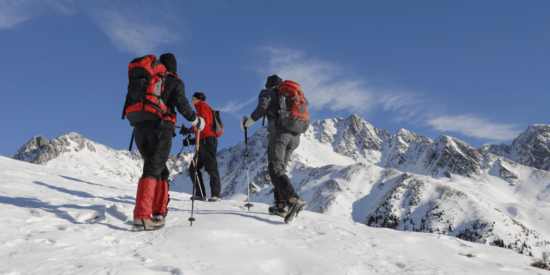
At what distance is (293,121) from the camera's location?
7.08m

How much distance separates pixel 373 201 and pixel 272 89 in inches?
6610

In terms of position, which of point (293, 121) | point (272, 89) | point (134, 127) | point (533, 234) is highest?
point (272, 89)

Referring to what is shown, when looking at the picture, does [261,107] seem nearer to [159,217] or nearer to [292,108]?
[292,108]

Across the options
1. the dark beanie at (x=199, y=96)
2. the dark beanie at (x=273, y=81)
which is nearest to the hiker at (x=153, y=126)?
the dark beanie at (x=273, y=81)

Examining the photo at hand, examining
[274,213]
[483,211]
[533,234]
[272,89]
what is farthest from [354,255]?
[533,234]

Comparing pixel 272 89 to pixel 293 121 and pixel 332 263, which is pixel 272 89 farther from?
pixel 332 263

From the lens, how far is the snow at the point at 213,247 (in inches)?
145

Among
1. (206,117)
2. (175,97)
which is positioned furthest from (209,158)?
(175,97)

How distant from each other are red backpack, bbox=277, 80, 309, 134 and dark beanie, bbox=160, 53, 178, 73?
2.42 meters

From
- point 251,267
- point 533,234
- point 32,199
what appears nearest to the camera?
point 251,267

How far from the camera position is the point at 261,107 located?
23.4 ft

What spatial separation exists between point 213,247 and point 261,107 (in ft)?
11.5

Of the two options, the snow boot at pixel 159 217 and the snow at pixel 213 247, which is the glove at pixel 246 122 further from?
the snow boot at pixel 159 217

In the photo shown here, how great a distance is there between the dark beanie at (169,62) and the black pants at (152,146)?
4.27 ft
